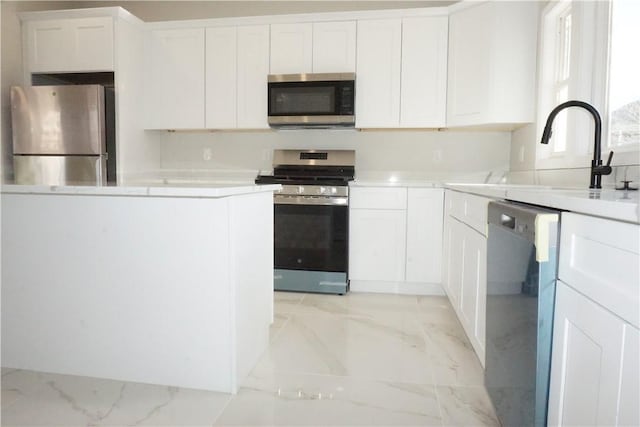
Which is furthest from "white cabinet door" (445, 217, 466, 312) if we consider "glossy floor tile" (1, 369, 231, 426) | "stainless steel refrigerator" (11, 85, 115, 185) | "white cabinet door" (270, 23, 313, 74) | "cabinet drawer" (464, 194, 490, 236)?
"stainless steel refrigerator" (11, 85, 115, 185)

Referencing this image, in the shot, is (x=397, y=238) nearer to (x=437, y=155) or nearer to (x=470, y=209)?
(x=437, y=155)

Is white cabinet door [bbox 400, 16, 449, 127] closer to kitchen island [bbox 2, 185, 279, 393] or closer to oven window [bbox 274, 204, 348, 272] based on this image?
oven window [bbox 274, 204, 348, 272]

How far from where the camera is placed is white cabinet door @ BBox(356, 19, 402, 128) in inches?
126

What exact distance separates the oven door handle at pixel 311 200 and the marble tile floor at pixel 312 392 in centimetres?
108

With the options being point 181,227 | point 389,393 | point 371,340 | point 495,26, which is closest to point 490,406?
point 389,393

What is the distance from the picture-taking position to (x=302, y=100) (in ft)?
10.7

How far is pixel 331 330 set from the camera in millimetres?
2383

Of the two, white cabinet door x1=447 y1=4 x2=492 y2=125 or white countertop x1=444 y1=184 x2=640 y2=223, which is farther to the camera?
white cabinet door x1=447 y1=4 x2=492 y2=125

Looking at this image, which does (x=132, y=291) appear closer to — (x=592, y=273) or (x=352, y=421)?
(x=352, y=421)

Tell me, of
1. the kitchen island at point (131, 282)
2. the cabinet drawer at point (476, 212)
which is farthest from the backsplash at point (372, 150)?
the kitchen island at point (131, 282)

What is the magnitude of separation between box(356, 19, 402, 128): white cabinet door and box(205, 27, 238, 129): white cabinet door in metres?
1.07

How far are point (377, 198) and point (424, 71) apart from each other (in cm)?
108

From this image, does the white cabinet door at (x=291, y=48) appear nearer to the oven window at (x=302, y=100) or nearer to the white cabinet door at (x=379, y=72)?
the oven window at (x=302, y=100)

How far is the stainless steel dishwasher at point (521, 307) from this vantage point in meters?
1.01
